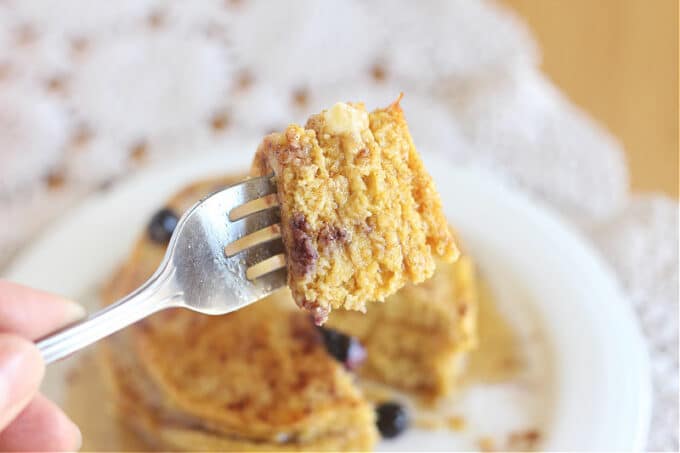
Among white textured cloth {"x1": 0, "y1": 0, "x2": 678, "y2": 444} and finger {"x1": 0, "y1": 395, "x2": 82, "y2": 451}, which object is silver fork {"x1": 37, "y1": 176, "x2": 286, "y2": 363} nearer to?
finger {"x1": 0, "y1": 395, "x2": 82, "y2": 451}

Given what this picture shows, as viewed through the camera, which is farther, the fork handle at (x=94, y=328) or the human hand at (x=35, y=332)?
the human hand at (x=35, y=332)

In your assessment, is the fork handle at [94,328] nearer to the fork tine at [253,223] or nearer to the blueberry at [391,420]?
the fork tine at [253,223]

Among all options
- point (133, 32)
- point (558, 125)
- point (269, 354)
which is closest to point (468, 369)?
point (269, 354)

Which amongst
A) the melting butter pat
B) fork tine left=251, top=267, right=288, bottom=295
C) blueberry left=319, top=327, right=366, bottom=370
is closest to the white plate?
blueberry left=319, top=327, right=366, bottom=370

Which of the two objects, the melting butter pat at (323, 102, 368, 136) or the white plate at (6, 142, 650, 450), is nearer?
the melting butter pat at (323, 102, 368, 136)

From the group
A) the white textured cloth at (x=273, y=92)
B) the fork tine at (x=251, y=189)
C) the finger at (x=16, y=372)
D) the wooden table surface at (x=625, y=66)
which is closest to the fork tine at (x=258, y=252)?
the fork tine at (x=251, y=189)

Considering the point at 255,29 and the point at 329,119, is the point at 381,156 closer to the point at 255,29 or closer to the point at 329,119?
the point at 329,119
